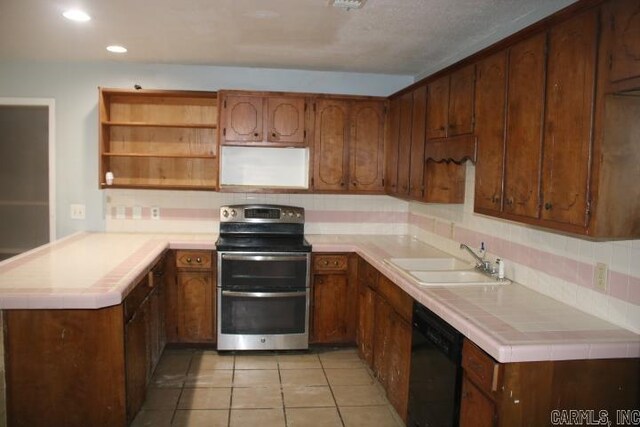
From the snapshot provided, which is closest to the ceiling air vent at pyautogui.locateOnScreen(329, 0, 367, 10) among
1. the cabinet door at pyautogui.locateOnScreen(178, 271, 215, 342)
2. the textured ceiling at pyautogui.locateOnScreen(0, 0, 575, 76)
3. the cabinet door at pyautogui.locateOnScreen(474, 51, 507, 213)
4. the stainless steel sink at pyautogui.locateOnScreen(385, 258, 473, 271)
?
the textured ceiling at pyautogui.locateOnScreen(0, 0, 575, 76)

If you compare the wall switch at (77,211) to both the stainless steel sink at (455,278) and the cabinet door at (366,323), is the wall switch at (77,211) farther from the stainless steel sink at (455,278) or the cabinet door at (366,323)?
the stainless steel sink at (455,278)

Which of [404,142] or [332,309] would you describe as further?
[332,309]

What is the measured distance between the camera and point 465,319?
212 cm

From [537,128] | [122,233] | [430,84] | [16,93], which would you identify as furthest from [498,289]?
[16,93]

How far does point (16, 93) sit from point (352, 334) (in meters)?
3.47

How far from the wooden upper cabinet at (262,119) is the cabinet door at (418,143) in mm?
982

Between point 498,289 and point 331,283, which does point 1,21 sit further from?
point 498,289

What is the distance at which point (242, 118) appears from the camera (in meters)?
4.17

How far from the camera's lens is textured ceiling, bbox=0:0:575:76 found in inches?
108

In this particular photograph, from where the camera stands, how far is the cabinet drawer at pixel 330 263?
13.3 feet

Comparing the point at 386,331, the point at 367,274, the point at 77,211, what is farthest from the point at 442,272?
the point at 77,211

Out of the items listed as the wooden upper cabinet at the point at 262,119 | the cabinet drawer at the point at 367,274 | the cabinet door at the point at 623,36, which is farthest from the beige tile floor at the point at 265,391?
the cabinet door at the point at 623,36

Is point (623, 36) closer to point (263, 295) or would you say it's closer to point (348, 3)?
point (348, 3)

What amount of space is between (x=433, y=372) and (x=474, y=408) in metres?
0.40
